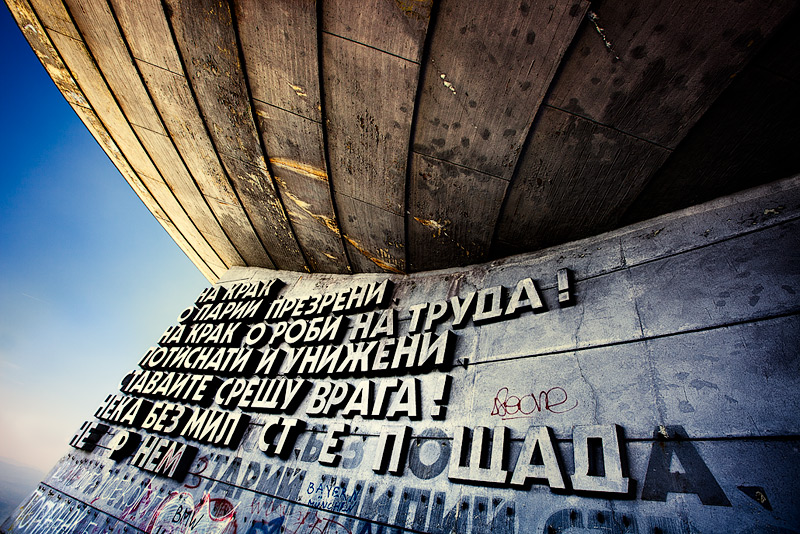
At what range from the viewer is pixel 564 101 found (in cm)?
364

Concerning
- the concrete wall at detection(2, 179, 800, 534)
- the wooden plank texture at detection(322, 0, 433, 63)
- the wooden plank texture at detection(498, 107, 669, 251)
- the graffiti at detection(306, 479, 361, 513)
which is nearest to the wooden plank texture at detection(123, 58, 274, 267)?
the wooden plank texture at detection(322, 0, 433, 63)

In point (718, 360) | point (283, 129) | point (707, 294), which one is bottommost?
point (718, 360)

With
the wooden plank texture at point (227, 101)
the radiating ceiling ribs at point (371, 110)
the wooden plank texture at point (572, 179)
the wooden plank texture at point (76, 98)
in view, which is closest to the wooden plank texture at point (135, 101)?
the wooden plank texture at point (76, 98)

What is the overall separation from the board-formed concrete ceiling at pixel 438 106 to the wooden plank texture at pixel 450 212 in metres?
0.03

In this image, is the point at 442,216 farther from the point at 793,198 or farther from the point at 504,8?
the point at 793,198

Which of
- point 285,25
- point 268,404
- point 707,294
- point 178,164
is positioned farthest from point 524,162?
point 178,164

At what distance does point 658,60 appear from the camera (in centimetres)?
316

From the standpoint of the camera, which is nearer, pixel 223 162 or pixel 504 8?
pixel 504 8

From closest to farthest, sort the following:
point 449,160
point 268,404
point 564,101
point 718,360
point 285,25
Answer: point 718,360 < point 564,101 < point 285,25 < point 449,160 < point 268,404

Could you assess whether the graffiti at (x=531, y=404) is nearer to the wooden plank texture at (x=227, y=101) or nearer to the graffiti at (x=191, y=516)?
the graffiti at (x=191, y=516)

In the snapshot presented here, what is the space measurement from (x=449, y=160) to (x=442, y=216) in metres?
0.92

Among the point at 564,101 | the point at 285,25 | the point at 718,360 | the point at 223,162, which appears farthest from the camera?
the point at 223,162

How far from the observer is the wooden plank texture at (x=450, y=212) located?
465 cm

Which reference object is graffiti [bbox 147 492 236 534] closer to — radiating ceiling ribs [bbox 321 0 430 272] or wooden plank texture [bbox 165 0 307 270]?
radiating ceiling ribs [bbox 321 0 430 272]
